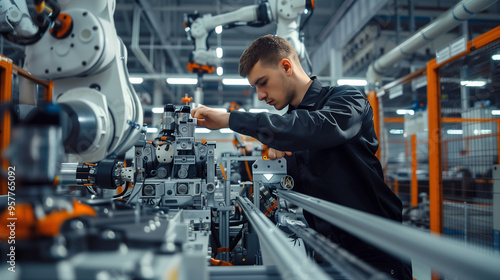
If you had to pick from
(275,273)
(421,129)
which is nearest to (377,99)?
(421,129)

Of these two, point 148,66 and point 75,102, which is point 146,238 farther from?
point 148,66

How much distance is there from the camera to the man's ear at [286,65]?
5.38 feet

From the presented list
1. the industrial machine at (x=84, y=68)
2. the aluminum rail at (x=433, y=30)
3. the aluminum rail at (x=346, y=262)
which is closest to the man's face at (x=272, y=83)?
the industrial machine at (x=84, y=68)

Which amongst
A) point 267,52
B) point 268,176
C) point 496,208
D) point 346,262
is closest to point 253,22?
point 267,52

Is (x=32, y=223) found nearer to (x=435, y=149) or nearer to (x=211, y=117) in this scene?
(x=211, y=117)

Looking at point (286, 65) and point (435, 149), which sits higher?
point (286, 65)

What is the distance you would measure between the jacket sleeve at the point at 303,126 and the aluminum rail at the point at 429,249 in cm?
55

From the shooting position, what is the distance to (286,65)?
1.65 m

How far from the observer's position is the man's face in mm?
1650

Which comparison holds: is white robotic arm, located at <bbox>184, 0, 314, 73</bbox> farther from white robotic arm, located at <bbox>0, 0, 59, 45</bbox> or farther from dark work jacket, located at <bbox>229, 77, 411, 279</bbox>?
white robotic arm, located at <bbox>0, 0, 59, 45</bbox>

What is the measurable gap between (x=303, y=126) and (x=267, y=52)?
20.0 inches

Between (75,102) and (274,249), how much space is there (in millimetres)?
843

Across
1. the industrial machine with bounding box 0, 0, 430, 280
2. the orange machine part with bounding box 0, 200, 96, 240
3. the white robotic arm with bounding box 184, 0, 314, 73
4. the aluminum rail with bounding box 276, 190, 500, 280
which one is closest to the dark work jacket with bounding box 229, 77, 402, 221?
the industrial machine with bounding box 0, 0, 430, 280

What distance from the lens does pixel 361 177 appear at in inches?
61.4
